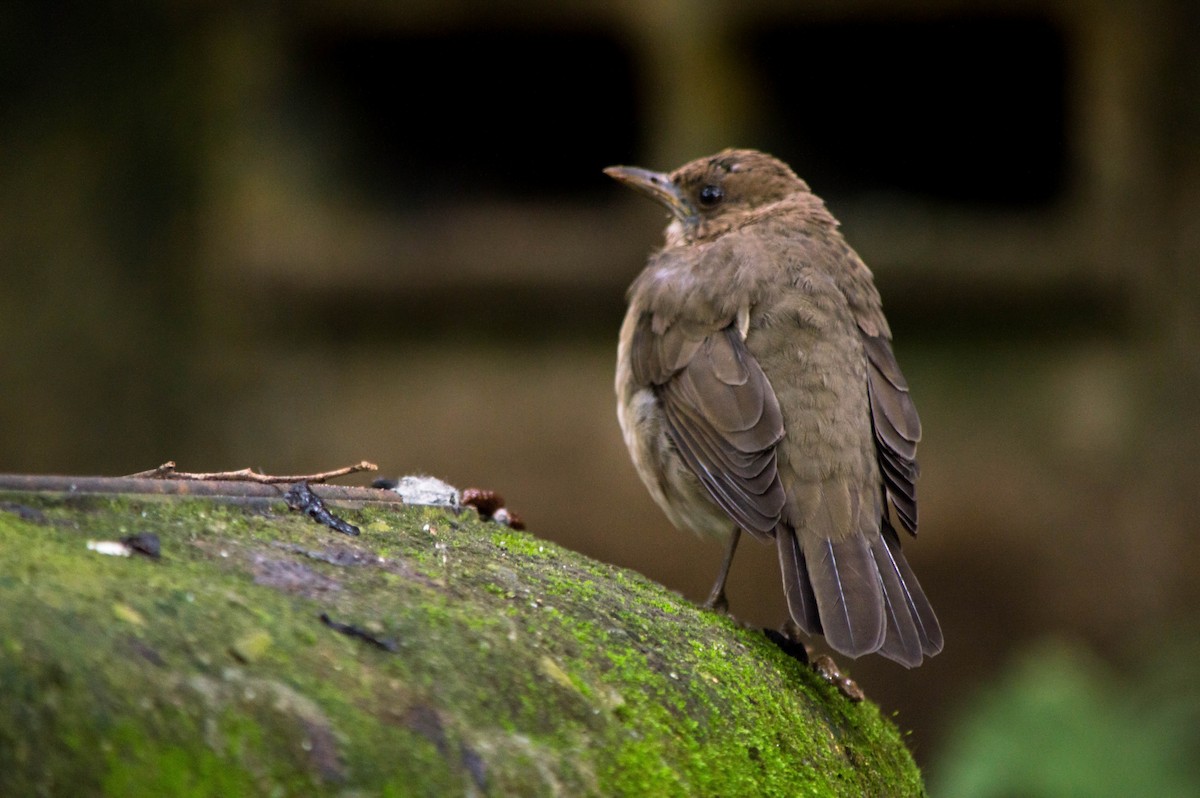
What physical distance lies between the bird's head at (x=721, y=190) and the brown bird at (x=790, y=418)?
263 mm

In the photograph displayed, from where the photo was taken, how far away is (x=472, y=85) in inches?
327

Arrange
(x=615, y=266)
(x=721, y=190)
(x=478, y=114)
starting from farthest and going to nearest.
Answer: (x=478, y=114), (x=615, y=266), (x=721, y=190)

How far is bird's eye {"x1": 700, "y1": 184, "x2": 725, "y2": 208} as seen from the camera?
512 centimetres

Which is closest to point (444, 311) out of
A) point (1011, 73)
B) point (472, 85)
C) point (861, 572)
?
point (472, 85)

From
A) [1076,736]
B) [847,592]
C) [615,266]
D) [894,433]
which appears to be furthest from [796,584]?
[615,266]

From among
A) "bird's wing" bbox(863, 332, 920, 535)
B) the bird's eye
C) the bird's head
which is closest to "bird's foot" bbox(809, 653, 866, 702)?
"bird's wing" bbox(863, 332, 920, 535)

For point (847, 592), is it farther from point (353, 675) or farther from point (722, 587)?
point (353, 675)

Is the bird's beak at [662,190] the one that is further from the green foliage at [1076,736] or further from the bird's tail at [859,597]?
the green foliage at [1076,736]

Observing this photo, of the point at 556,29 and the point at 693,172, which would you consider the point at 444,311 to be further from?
the point at 693,172

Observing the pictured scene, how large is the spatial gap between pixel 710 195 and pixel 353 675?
3.52m

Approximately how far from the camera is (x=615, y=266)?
7426 millimetres

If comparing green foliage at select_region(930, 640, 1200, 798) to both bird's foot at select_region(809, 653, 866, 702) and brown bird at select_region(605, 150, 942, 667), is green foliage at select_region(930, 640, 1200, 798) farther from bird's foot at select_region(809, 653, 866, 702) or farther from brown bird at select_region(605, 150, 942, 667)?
bird's foot at select_region(809, 653, 866, 702)

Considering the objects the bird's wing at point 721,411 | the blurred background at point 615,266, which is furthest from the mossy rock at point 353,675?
the blurred background at point 615,266

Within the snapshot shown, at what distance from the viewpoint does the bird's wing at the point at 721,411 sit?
3545 mm
